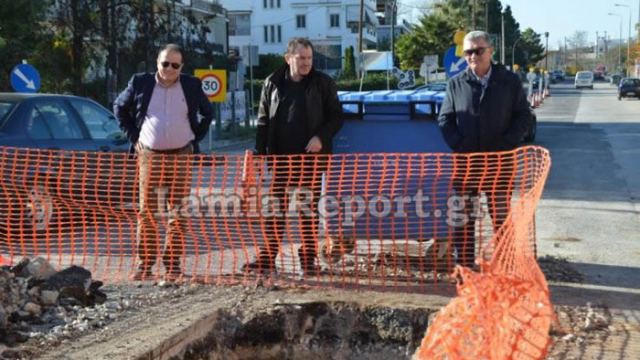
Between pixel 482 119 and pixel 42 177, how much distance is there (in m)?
4.30

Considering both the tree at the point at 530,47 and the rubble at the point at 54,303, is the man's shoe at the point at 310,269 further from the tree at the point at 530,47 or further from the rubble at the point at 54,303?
the tree at the point at 530,47

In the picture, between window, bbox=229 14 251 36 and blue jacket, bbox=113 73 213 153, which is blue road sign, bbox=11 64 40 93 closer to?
blue jacket, bbox=113 73 213 153

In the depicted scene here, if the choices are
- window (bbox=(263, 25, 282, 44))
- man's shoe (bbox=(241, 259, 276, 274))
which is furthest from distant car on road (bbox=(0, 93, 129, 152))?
window (bbox=(263, 25, 282, 44))

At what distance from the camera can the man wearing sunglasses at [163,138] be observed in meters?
6.28

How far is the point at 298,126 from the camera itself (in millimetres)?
6293

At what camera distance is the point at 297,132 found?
630 cm

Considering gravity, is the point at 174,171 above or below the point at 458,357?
above

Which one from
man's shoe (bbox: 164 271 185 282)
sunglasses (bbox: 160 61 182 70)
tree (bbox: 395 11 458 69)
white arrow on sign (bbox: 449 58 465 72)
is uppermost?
tree (bbox: 395 11 458 69)

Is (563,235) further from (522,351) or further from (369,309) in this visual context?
(522,351)

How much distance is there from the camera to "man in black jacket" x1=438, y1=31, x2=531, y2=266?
19.8ft

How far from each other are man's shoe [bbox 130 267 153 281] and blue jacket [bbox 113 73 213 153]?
1.01 m

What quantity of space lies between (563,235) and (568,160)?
916 centimetres

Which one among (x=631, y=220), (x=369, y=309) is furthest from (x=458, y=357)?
(x=631, y=220)

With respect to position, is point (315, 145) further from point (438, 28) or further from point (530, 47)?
point (530, 47)
